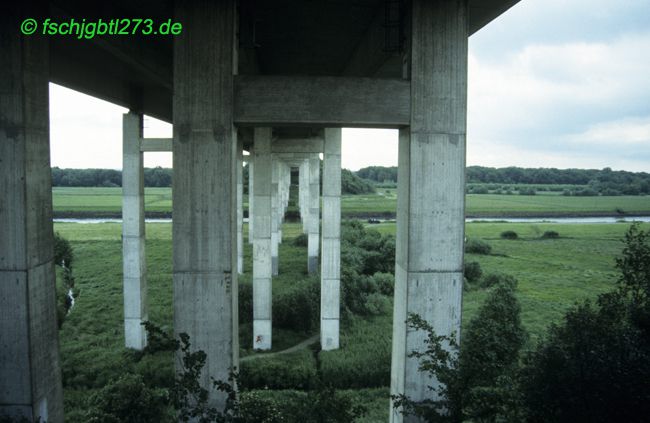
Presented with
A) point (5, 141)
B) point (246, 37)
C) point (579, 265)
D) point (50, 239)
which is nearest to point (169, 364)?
point (50, 239)

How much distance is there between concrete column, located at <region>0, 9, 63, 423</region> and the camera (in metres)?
8.04

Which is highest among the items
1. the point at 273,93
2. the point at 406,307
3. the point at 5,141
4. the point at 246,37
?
the point at 246,37

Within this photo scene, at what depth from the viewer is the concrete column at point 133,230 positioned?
57.3 ft

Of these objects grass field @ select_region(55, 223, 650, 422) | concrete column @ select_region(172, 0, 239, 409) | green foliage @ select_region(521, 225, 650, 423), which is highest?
concrete column @ select_region(172, 0, 239, 409)

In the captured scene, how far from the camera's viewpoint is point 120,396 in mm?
10859

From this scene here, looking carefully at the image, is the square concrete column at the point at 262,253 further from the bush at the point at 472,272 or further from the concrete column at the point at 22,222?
the bush at the point at 472,272

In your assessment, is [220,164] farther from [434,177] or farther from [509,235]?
[509,235]

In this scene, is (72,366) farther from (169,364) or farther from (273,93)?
(273,93)

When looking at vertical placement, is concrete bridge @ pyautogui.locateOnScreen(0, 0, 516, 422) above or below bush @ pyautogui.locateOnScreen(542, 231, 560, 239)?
above

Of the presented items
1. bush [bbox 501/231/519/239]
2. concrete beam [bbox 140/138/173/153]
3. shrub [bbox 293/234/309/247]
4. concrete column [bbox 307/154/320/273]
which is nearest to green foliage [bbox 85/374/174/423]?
concrete beam [bbox 140/138/173/153]

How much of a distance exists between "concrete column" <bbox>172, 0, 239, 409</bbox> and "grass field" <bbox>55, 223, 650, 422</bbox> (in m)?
6.16

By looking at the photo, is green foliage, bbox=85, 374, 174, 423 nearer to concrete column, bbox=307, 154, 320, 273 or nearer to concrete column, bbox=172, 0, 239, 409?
concrete column, bbox=172, 0, 239, 409

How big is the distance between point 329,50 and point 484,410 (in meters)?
11.3

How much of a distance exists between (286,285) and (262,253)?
35.6 ft
